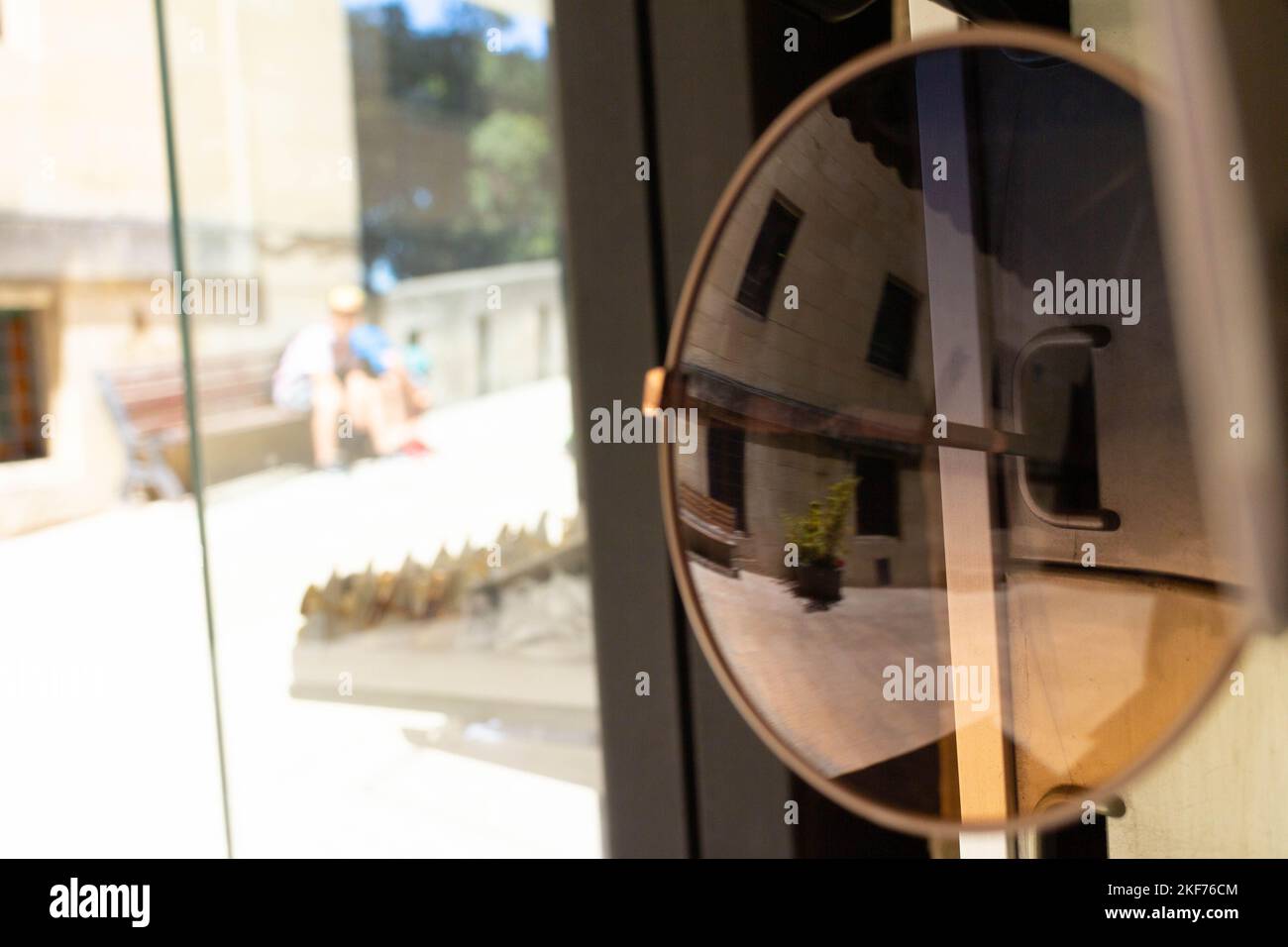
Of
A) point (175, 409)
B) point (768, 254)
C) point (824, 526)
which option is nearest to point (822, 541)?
point (824, 526)

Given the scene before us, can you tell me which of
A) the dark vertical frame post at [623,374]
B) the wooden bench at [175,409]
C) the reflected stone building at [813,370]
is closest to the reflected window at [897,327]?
the reflected stone building at [813,370]

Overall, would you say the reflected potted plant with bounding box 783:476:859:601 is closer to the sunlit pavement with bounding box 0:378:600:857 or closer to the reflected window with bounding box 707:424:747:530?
the reflected window with bounding box 707:424:747:530

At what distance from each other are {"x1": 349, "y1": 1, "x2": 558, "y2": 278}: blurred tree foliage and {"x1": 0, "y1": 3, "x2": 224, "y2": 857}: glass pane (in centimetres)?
24

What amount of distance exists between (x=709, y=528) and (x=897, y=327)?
4.5 inches

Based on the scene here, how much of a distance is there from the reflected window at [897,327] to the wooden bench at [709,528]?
0.09 metres

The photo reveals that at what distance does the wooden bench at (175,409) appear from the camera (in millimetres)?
772

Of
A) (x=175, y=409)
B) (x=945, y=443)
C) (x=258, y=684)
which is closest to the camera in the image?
(x=945, y=443)

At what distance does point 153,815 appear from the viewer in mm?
746

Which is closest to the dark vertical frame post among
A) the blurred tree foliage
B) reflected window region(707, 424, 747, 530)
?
reflected window region(707, 424, 747, 530)

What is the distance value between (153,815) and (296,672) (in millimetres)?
147

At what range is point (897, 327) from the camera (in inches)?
16.2

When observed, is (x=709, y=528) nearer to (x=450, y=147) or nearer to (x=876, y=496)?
(x=876, y=496)

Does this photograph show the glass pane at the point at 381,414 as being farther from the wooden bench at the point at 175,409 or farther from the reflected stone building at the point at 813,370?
the reflected stone building at the point at 813,370

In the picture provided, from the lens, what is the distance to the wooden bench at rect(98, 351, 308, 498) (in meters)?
0.77
